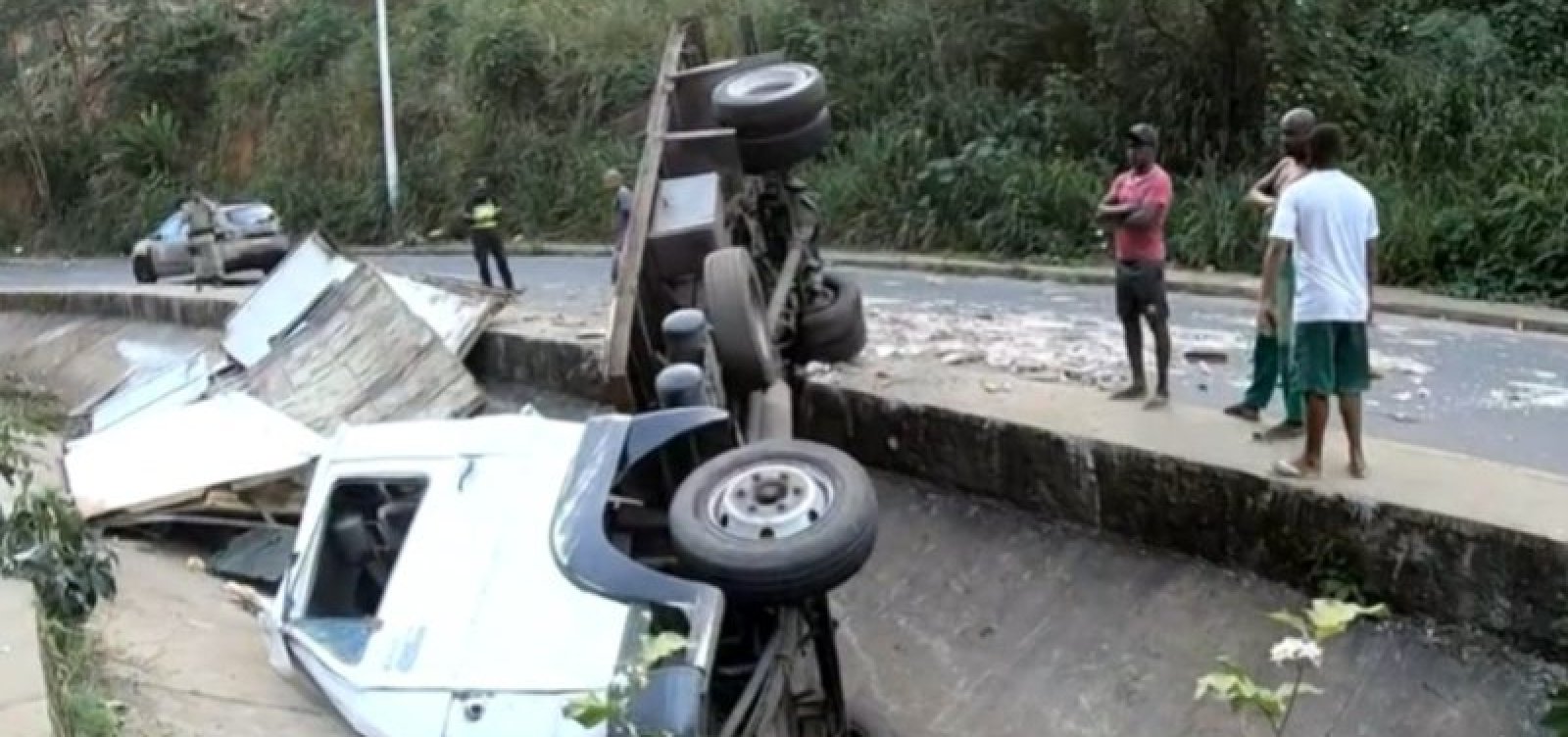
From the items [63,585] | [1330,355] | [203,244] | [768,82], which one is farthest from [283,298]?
[1330,355]

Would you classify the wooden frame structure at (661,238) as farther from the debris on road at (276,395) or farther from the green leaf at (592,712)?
the green leaf at (592,712)

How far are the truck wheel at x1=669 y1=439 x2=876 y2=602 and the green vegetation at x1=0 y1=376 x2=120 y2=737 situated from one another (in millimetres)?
2248

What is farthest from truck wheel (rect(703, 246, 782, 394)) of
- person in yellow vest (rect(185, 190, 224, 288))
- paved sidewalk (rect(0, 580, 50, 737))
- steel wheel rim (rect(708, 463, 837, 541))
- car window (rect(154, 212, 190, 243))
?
car window (rect(154, 212, 190, 243))

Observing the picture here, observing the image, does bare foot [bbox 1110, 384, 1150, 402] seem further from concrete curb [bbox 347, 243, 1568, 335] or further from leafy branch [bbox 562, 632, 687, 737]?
concrete curb [bbox 347, 243, 1568, 335]

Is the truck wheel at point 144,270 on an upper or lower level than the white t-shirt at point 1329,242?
lower

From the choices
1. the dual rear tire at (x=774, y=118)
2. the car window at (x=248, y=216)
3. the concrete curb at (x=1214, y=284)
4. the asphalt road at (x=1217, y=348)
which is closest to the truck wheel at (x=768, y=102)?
the dual rear tire at (x=774, y=118)

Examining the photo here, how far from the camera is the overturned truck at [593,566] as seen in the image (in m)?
6.30

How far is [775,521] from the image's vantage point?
22.1 ft

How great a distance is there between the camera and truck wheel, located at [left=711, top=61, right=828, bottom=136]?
10117 mm

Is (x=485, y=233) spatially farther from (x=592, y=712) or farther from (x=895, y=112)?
(x=592, y=712)

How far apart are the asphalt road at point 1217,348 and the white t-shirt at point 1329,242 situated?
5.52ft

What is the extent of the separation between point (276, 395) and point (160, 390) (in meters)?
1.66

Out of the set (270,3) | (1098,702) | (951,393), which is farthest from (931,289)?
(270,3)

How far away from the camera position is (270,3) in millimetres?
40750
